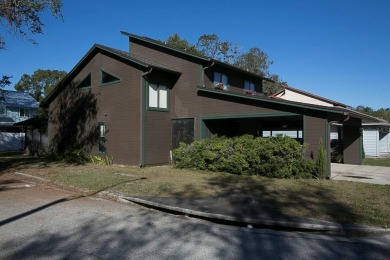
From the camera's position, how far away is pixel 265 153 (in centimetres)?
1219

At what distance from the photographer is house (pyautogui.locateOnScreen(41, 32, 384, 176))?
15.5 meters

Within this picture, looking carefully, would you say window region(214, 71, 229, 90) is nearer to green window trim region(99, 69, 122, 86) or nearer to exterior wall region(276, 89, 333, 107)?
green window trim region(99, 69, 122, 86)

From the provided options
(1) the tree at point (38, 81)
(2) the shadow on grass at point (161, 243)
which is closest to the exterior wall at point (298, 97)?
(2) the shadow on grass at point (161, 243)

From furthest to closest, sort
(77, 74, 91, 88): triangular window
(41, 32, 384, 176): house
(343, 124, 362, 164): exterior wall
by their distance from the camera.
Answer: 1. (77, 74, 91, 88): triangular window
2. (343, 124, 362, 164): exterior wall
3. (41, 32, 384, 176): house

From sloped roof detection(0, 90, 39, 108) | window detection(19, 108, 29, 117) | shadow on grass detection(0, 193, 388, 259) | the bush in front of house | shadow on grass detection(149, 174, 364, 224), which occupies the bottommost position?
shadow on grass detection(0, 193, 388, 259)

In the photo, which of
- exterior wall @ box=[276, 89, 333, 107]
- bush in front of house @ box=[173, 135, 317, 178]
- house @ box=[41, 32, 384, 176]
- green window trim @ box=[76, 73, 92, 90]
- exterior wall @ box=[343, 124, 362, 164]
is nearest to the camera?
bush in front of house @ box=[173, 135, 317, 178]

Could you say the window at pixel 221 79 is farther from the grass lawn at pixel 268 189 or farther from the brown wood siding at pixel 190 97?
the grass lawn at pixel 268 189

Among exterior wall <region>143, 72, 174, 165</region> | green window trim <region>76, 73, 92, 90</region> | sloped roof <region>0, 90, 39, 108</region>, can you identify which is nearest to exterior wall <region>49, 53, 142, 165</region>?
green window trim <region>76, 73, 92, 90</region>

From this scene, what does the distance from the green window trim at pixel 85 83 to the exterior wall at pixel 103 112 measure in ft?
0.60

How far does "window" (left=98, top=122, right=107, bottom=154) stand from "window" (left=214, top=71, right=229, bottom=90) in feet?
22.4

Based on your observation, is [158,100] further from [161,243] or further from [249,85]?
[161,243]

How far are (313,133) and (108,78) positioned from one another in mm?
11340

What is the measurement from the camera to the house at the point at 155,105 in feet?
50.9

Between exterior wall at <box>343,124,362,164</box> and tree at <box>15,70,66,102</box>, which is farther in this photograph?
tree at <box>15,70,66,102</box>
